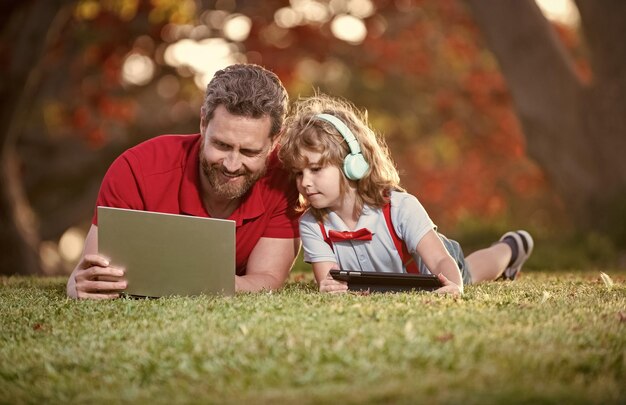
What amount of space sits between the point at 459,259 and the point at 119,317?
8.40 feet

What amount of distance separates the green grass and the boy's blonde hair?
1071 millimetres

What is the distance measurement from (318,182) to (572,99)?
6204mm

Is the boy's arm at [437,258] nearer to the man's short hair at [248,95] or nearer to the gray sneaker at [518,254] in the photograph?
the man's short hair at [248,95]

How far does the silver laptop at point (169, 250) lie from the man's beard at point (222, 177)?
0.61 metres

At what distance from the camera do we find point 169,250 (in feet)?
14.7

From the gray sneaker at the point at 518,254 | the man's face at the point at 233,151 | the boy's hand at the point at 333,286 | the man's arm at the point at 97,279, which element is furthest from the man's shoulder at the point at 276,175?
the gray sneaker at the point at 518,254

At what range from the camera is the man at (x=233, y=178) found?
4941 mm

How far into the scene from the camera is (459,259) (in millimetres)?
5754

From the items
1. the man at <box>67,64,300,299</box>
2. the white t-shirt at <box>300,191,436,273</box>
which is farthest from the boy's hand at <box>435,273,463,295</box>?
the man at <box>67,64,300,299</box>

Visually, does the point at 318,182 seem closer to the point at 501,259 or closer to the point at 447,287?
the point at 447,287

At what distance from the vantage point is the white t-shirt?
510cm

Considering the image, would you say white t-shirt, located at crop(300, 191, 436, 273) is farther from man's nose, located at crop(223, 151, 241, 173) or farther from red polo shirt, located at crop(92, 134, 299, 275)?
man's nose, located at crop(223, 151, 241, 173)

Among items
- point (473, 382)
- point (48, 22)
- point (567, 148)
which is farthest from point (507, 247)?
point (48, 22)

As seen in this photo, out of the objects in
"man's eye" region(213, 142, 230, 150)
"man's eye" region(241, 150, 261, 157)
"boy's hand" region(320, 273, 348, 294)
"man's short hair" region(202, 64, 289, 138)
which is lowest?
"boy's hand" region(320, 273, 348, 294)
